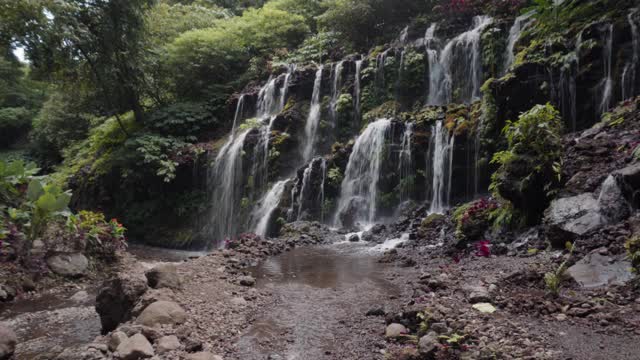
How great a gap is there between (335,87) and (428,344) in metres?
14.1

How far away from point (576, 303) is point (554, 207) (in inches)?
112

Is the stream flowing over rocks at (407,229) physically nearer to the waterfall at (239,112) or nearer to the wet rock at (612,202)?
the wet rock at (612,202)

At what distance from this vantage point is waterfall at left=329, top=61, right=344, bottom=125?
16.1m

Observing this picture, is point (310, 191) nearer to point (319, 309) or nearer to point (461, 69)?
point (461, 69)

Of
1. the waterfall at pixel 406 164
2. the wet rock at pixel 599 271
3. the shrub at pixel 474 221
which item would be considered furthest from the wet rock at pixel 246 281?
the waterfall at pixel 406 164

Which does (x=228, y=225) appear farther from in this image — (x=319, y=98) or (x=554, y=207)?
(x=554, y=207)

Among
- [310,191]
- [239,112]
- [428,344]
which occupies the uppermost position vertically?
[239,112]

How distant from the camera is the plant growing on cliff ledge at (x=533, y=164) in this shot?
6820mm

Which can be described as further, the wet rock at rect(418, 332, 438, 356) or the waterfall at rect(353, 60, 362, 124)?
the waterfall at rect(353, 60, 362, 124)

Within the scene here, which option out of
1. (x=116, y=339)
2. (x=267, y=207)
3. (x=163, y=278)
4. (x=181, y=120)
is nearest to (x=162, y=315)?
(x=116, y=339)

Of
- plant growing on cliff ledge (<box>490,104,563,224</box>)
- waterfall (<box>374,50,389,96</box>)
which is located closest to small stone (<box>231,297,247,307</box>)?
plant growing on cliff ledge (<box>490,104,563,224</box>)

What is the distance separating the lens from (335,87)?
16.5 meters

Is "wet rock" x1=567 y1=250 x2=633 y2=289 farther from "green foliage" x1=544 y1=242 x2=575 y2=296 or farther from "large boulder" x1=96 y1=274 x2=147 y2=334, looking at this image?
"large boulder" x1=96 y1=274 x2=147 y2=334

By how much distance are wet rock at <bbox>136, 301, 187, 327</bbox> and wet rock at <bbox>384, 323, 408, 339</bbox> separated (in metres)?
2.32
